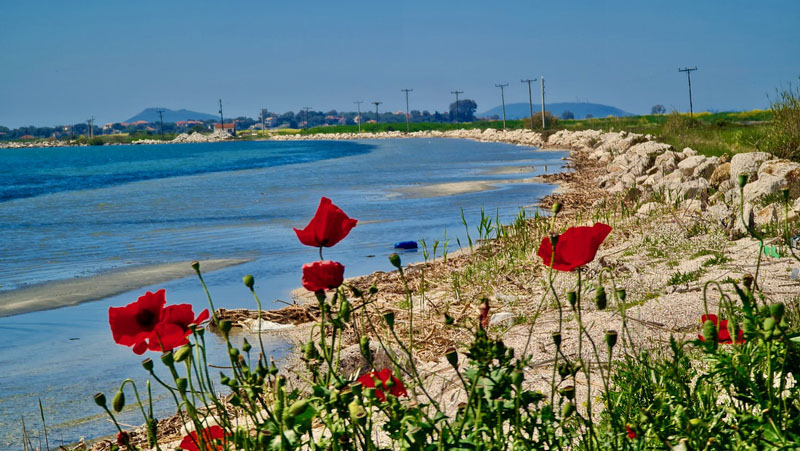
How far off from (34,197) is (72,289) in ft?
63.7

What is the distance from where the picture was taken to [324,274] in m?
1.83

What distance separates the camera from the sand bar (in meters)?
7.29

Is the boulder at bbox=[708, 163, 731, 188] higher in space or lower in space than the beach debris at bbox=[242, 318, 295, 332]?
higher

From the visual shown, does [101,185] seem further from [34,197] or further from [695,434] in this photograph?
[695,434]

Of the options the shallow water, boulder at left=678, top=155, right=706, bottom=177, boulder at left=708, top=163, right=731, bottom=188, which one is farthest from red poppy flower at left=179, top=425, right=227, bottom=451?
boulder at left=678, top=155, right=706, bottom=177

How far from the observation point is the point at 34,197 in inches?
990

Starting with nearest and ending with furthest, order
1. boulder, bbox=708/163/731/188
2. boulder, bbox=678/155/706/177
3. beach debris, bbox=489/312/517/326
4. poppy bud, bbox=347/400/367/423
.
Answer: poppy bud, bbox=347/400/367/423 < beach debris, bbox=489/312/517/326 < boulder, bbox=708/163/731/188 < boulder, bbox=678/155/706/177

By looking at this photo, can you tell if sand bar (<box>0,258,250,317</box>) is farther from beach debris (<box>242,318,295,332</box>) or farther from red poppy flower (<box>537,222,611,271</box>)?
red poppy flower (<box>537,222,611,271</box>)

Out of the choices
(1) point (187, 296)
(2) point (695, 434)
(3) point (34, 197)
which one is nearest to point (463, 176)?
(3) point (34, 197)

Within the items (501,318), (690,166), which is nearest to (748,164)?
(690,166)

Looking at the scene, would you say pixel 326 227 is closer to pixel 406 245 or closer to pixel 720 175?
pixel 406 245

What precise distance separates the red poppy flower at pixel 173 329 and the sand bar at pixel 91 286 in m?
5.79

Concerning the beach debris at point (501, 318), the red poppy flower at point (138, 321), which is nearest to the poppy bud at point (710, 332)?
the red poppy flower at point (138, 321)

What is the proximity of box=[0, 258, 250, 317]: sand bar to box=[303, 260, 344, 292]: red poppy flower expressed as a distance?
20.1 ft
